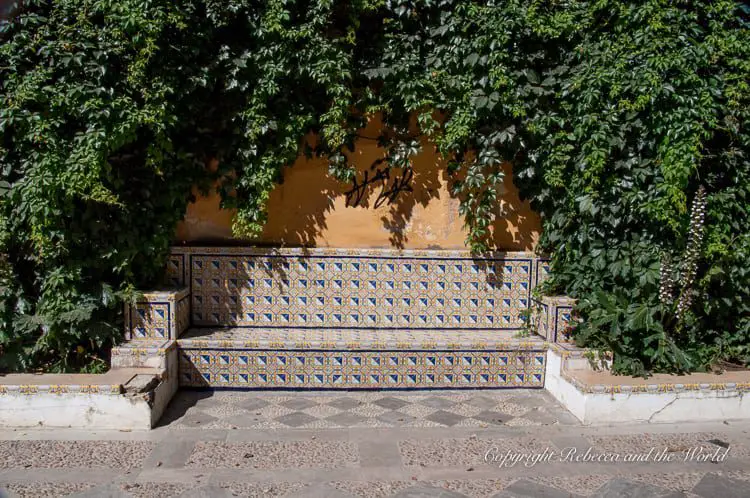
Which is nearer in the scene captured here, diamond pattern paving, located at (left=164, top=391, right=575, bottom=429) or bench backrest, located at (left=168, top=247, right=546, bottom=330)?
diamond pattern paving, located at (left=164, top=391, right=575, bottom=429)

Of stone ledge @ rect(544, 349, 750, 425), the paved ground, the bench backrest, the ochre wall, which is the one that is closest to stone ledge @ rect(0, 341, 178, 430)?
the paved ground

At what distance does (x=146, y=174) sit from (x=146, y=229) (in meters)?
0.44

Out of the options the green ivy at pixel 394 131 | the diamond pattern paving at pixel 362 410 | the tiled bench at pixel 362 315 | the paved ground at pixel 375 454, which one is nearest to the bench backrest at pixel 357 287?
the tiled bench at pixel 362 315

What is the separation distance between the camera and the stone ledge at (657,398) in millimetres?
4305

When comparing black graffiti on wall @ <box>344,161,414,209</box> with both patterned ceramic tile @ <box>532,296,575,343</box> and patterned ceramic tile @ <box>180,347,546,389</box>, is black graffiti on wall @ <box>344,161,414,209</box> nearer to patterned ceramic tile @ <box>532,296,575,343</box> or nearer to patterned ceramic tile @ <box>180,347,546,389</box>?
patterned ceramic tile @ <box>180,347,546,389</box>

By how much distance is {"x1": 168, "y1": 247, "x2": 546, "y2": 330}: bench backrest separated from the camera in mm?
5211

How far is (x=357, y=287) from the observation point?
208 inches

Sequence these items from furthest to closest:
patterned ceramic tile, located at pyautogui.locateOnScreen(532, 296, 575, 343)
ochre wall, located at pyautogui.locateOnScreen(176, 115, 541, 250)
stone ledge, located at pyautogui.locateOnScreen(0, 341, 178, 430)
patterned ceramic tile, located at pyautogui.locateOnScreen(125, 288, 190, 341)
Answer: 1. ochre wall, located at pyautogui.locateOnScreen(176, 115, 541, 250)
2. patterned ceramic tile, located at pyautogui.locateOnScreen(532, 296, 575, 343)
3. patterned ceramic tile, located at pyautogui.locateOnScreen(125, 288, 190, 341)
4. stone ledge, located at pyautogui.locateOnScreen(0, 341, 178, 430)

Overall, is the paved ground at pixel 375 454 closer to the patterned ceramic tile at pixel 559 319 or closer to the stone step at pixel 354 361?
the stone step at pixel 354 361

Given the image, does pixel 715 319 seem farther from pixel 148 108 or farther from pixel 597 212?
pixel 148 108

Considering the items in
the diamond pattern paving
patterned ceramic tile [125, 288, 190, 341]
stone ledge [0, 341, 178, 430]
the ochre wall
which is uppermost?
the ochre wall

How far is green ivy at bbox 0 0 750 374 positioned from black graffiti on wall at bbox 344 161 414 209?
21 cm

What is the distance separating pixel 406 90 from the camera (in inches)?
197

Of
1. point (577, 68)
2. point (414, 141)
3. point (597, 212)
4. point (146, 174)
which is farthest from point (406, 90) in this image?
point (146, 174)
